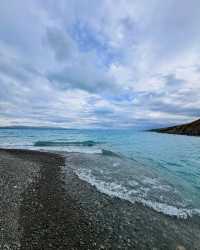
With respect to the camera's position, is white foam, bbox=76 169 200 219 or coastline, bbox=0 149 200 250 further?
white foam, bbox=76 169 200 219

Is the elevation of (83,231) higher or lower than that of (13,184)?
lower

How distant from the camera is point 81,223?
19.6ft

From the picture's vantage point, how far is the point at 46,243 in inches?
187

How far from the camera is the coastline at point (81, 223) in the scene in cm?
497

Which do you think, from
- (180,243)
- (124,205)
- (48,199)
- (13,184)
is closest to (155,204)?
(124,205)

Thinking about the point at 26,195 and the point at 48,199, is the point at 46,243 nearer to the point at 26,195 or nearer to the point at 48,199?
the point at 48,199

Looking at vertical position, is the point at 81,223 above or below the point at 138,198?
above

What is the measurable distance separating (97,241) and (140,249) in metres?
1.30

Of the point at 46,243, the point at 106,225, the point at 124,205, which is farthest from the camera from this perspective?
the point at 124,205

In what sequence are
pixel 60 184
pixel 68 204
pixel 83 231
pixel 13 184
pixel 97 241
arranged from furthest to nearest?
1. pixel 60 184
2. pixel 13 184
3. pixel 68 204
4. pixel 83 231
5. pixel 97 241

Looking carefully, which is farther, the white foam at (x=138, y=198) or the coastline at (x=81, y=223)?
the white foam at (x=138, y=198)

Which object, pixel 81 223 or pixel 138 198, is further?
pixel 138 198

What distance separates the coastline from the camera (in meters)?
4.97

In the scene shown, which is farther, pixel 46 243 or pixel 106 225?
pixel 106 225
